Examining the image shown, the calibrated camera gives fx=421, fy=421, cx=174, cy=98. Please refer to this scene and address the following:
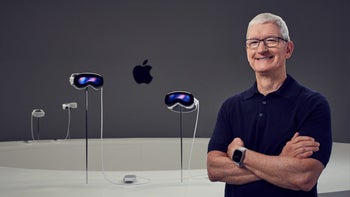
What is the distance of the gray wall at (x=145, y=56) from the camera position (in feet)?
13.5

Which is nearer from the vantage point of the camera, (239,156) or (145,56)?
(239,156)

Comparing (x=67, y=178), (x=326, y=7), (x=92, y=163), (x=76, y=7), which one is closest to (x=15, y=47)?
(x=76, y=7)

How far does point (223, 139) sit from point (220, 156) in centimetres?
6

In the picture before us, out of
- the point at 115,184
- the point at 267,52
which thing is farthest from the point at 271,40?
the point at 115,184

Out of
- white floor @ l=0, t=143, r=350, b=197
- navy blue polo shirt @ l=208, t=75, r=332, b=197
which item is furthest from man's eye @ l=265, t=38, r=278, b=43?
white floor @ l=0, t=143, r=350, b=197

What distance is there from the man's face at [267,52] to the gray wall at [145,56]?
319 centimetres

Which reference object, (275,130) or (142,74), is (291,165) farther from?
(142,74)

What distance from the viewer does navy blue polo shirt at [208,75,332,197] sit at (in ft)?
3.83

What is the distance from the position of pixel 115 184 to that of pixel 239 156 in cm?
77

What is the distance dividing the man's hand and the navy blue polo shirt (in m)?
0.01

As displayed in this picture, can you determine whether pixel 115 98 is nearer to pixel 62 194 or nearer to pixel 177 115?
pixel 177 115

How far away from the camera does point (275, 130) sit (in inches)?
46.7

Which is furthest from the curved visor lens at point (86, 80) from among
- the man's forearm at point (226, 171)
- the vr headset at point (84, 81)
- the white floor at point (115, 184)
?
the man's forearm at point (226, 171)

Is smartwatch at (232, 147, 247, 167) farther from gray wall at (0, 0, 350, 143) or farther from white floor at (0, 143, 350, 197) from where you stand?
gray wall at (0, 0, 350, 143)
